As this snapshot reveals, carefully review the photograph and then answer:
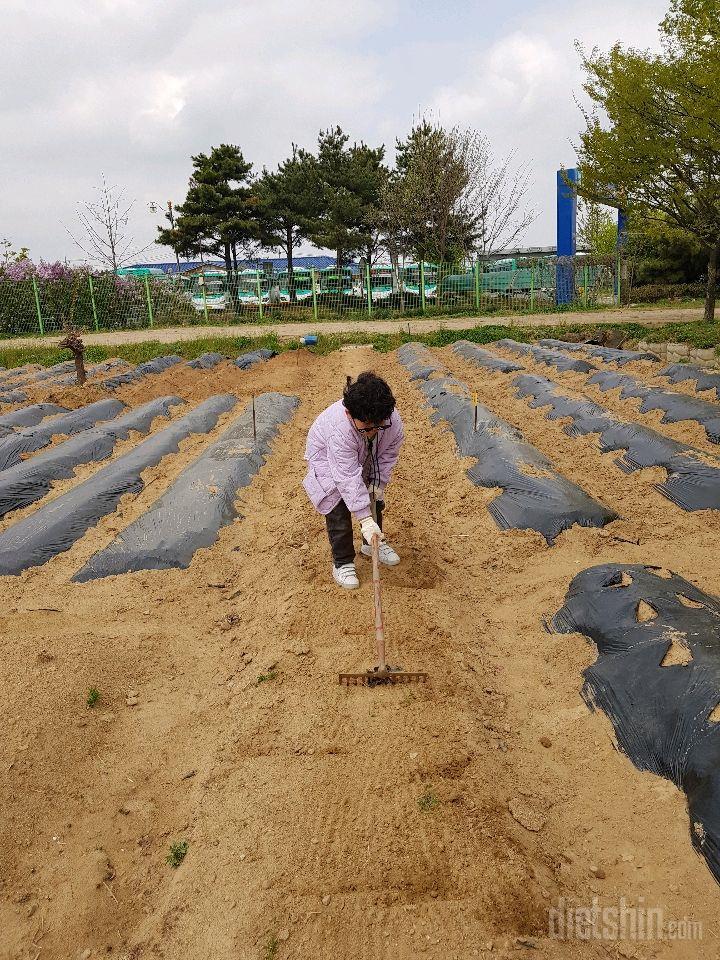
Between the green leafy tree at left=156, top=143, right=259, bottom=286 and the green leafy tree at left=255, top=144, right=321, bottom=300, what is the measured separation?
107cm

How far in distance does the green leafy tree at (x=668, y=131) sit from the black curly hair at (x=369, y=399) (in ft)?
36.5

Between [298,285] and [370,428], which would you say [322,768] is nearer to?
[370,428]

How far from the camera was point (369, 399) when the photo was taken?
3205mm

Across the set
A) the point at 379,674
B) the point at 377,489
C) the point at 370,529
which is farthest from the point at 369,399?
the point at 379,674

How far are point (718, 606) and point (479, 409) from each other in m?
4.42

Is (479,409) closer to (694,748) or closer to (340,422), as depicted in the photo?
(340,422)

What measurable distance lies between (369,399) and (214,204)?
26386 millimetres

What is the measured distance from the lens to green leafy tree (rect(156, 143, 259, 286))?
85.8ft

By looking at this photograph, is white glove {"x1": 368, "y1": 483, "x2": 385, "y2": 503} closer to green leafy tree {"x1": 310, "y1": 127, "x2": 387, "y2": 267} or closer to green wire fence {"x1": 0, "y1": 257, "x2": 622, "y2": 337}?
green wire fence {"x1": 0, "y1": 257, "x2": 622, "y2": 337}

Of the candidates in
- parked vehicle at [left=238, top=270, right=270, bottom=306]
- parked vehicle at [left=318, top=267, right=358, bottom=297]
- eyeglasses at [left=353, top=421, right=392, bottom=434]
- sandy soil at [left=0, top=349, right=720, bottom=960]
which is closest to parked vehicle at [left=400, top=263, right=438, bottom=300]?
parked vehicle at [left=318, top=267, right=358, bottom=297]

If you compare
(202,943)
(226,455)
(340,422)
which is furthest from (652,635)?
(226,455)

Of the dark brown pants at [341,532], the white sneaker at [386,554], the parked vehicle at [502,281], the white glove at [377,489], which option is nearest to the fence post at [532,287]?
the parked vehicle at [502,281]

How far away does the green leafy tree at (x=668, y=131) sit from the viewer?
11.5 metres

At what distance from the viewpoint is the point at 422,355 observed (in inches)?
512
